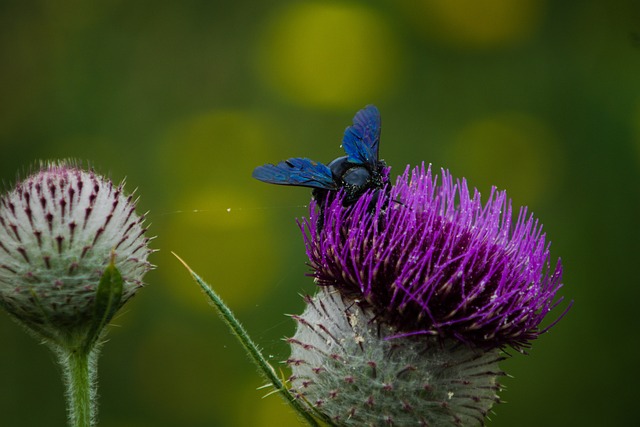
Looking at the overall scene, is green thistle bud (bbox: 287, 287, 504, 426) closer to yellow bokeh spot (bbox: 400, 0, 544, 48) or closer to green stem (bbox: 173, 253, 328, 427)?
green stem (bbox: 173, 253, 328, 427)

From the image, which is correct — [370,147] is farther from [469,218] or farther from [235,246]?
[235,246]

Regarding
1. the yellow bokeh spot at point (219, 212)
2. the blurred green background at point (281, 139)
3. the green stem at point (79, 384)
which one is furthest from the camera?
the yellow bokeh spot at point (219, 212)

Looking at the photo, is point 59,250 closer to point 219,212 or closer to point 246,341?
point 246,341

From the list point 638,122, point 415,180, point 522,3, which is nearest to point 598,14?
point 522,3

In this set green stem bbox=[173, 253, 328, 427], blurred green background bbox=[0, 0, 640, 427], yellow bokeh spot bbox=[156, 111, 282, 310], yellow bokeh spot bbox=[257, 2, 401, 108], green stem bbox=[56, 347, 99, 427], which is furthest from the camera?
yellow bokeh spot bbox=[257, 2, 401, 108]

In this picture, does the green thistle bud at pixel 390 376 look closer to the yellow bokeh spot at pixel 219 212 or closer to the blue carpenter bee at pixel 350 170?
the blue carpenter bee at pixel 350 170

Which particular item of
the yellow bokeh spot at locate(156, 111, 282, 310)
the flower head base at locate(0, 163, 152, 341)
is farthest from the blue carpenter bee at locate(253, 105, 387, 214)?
the yellow bokeh spot at locate(156, 111, 282, 310)

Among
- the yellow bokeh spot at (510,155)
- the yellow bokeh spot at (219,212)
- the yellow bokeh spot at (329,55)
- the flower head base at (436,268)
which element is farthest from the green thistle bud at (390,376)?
the yellow bokeh spot at (329,55)
